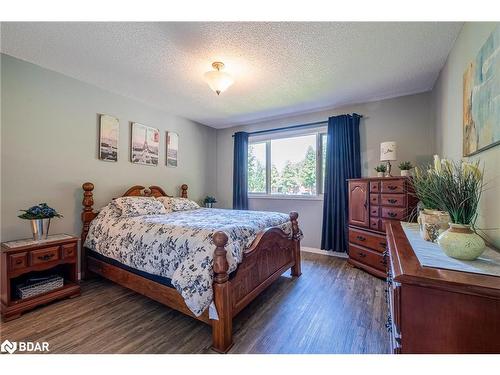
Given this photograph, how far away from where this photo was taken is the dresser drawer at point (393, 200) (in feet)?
8.73

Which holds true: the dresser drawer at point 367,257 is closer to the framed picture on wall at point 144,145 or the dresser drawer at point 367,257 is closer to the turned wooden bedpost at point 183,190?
the turned wooden bedpost at point 183,190

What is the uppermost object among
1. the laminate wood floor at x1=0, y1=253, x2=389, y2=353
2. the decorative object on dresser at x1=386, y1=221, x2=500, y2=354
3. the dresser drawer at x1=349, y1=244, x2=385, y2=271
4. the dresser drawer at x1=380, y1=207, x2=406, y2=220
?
the dresser drawer at x1=380, y1=207, x2=406, y2=220

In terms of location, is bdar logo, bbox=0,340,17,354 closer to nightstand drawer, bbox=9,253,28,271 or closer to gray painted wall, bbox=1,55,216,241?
nightstand drawer, bbox=9,253,28,271

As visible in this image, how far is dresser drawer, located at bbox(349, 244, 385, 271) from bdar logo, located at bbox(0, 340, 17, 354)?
11.7ft

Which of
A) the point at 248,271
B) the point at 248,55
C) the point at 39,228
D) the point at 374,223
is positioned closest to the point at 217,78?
the point at 248,55

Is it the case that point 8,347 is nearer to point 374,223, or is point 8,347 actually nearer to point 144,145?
point 144,145

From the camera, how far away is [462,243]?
3.30 ft

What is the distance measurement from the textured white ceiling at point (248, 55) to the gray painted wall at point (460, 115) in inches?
6.9

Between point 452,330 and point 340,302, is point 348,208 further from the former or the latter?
point 452,330

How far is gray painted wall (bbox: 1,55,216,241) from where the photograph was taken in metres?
2.32

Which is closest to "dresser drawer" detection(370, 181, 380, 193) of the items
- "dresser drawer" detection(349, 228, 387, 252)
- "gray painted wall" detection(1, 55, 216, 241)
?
"dresser drawer" detection(349, 228, 387, 252)

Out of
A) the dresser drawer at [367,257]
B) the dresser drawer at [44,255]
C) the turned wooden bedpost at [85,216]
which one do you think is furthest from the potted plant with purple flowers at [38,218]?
the dresser drawer at [367,257]

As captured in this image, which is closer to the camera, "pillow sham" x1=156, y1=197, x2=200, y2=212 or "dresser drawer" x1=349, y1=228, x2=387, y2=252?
"dresser drawer" x1=349, y1=228, x2=387, y2=252
